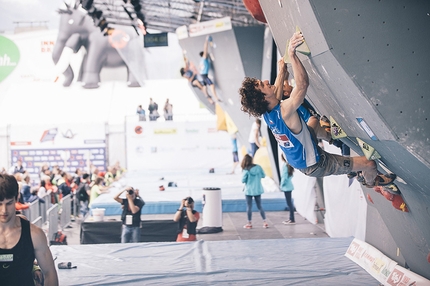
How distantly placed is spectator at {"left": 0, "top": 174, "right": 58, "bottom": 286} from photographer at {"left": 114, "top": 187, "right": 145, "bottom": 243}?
4902 millimetres

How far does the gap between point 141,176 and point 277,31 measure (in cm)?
1630

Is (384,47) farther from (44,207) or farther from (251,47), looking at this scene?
(251,47)

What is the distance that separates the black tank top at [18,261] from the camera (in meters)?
2.70

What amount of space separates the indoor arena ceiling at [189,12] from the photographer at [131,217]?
819 centimetres

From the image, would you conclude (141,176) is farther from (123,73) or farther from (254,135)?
(123,73)

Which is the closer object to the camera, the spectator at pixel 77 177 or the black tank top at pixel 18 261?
the black tank top at pixel 18 261

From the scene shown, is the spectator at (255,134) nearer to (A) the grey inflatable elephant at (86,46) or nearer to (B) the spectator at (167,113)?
(B) the spectator at (167,113)

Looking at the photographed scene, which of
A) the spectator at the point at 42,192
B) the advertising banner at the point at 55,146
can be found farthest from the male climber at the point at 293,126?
the advertising banner at the point at 55,146

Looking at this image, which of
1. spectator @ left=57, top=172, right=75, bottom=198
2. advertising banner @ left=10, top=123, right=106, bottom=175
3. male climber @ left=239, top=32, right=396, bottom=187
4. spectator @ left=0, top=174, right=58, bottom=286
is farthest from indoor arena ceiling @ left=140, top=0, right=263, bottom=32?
spectator @ left=0, top=174, right=58, bottom=286

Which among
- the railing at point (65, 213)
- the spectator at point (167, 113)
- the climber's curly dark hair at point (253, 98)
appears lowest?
the railing at point (65, 213)

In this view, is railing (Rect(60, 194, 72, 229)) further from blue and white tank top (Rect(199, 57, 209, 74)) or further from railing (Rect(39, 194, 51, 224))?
blue and white tank top (Rect(199, 57, 209, 74))

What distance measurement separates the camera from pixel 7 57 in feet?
96.0

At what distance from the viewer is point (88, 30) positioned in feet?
93.4

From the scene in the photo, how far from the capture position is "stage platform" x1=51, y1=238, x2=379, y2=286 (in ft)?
17.7
